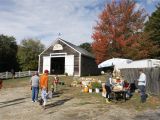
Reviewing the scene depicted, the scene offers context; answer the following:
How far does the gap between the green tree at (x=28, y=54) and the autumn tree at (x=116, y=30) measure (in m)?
27.7

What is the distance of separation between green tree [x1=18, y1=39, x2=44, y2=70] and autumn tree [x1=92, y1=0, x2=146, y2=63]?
27.7m

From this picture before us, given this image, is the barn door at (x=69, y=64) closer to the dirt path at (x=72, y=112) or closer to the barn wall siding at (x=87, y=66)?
the barn wall siding at (x=87, y=66)

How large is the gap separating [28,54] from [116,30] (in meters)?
30.8

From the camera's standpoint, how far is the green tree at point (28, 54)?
199ft

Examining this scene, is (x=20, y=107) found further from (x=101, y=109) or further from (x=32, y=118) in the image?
(x=101, y=109)

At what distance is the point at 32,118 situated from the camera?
13117 millimetres

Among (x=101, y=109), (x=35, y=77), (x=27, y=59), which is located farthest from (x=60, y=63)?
(x=101, y=109)

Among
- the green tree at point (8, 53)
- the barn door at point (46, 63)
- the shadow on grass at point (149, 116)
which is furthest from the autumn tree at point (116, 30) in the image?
the green tree at point (8, 53)

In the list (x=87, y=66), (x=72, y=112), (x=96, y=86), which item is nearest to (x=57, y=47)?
(x=87, y=66)

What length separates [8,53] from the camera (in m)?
57.9

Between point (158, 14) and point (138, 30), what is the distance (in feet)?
25.7

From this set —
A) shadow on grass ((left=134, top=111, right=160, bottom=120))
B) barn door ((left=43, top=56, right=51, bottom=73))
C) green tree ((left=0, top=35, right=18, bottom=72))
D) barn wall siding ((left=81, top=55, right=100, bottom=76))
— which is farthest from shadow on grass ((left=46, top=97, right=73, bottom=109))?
green tree ((left=0, top=35, right=18, bottom=72))

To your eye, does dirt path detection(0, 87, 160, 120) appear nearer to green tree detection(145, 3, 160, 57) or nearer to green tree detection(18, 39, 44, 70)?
green tree detection(145, 3, 160, 57)

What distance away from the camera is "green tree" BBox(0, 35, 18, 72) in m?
56.5
